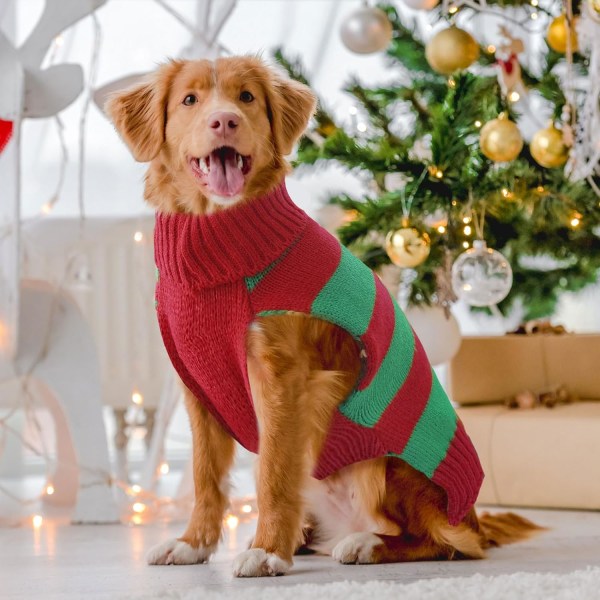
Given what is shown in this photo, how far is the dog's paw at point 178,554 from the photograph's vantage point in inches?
66.5

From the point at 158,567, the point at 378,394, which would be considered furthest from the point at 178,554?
the point at 378,394

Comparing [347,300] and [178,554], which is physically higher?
[347,300]

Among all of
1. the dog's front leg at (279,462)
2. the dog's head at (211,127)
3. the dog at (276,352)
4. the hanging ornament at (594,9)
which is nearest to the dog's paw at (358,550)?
the dog at (276,352)

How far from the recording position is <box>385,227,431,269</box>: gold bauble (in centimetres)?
225

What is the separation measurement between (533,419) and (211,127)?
1278mm

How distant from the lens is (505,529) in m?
1.97

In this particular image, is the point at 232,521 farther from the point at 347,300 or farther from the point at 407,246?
the point at 347,300

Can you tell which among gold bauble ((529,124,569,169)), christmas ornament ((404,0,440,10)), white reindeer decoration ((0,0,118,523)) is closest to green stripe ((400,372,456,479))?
gold bauble ((529,124,569,169))

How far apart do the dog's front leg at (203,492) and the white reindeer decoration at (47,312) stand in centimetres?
72

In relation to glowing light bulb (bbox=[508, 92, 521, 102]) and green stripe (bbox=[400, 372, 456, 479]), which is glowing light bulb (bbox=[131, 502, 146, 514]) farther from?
glowing light bulb (bbox=[508, 92, 521, 102])

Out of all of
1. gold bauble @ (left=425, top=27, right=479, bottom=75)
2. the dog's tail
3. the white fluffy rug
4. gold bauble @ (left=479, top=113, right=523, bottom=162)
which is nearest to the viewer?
the white fluffy rug

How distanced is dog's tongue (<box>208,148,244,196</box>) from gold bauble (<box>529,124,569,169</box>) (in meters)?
0.85

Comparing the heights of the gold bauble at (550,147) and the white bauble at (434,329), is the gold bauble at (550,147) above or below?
above

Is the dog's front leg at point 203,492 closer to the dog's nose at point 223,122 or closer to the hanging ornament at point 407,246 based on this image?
the dog's nose at point 223,122
